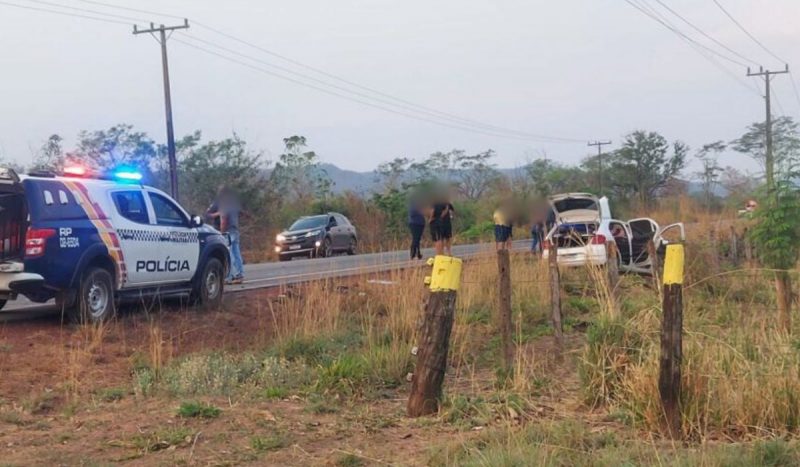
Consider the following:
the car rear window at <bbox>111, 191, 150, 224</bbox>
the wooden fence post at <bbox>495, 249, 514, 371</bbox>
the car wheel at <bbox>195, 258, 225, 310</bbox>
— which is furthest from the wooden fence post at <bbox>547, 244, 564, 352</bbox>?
the car wheel at <bbox>195, 258, 225, 310</bbox>

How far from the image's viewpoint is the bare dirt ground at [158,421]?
5.88 meters

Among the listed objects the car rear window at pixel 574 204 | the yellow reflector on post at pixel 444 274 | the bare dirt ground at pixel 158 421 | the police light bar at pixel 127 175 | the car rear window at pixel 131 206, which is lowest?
the bare dirt ground at pixel 158 421

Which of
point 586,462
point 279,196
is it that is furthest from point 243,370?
point 279,196

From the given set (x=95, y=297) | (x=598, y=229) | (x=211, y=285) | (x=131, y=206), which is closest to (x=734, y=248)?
(x=598, y=229)

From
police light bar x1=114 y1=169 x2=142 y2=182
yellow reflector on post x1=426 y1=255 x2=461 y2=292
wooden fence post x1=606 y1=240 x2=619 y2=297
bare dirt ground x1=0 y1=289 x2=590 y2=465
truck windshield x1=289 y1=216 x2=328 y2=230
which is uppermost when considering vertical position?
police light bar x1=114 y1=169 x2=142 y2=182

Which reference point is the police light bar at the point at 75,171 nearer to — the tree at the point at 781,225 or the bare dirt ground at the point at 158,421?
the bare dirt ground at the point at 158,421

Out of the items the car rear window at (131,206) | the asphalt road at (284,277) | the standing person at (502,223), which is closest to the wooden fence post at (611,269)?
the asphalt road at (284,277)

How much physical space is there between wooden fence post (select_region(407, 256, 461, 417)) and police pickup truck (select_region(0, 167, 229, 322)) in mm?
5434

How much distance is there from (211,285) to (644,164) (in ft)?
130

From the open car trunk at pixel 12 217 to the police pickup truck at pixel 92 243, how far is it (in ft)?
0.04

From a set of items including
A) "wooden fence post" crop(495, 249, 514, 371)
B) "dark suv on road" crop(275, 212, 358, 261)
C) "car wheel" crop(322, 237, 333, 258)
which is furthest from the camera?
"dark suv on road" crop(275, 212, 358, 261)

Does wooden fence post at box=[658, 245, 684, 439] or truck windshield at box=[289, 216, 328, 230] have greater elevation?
truck windshield at box=[289, 216, 328, 230]

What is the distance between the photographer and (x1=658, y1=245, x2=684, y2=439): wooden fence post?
20.1ft

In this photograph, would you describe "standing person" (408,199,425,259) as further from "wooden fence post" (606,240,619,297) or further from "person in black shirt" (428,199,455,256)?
"wooden fence post" (606,240,619,297)
